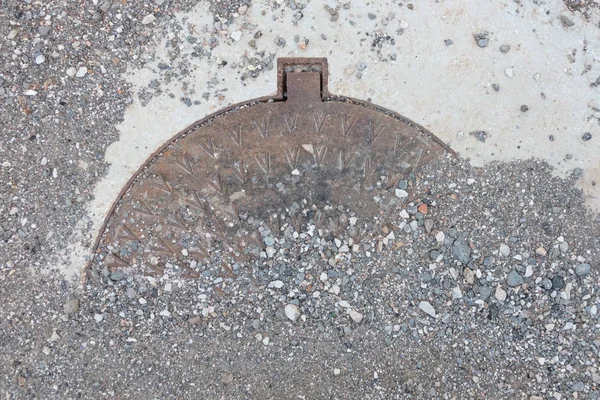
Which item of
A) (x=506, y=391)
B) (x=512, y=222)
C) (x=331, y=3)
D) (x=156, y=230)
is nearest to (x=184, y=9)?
(x=331, y=3)

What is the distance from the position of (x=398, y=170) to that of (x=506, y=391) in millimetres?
1086

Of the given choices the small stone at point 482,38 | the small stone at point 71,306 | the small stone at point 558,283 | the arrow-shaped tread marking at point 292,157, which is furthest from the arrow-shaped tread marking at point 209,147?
the small stone at point 558,283

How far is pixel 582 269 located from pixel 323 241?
3.89 ft

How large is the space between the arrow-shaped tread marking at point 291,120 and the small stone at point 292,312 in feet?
2.66

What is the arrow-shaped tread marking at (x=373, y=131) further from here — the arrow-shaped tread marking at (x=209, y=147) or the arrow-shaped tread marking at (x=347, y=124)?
the arrow-shaped tread marking at (x=209, y=147)

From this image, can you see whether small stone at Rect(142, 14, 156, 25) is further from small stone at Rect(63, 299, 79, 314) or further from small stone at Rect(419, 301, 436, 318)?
small stone at Rect(419, 301, 436, 318)

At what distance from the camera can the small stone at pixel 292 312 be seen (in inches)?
87.0

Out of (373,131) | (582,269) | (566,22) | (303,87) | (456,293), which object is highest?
(566,22)

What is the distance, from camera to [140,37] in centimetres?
234

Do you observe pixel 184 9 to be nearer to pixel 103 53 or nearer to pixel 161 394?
pixel 103 53

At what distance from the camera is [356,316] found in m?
2.21

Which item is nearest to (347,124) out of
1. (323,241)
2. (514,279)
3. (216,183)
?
(323,241)

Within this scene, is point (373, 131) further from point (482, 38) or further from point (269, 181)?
point (482, 38)

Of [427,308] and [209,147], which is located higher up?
[209,147]
